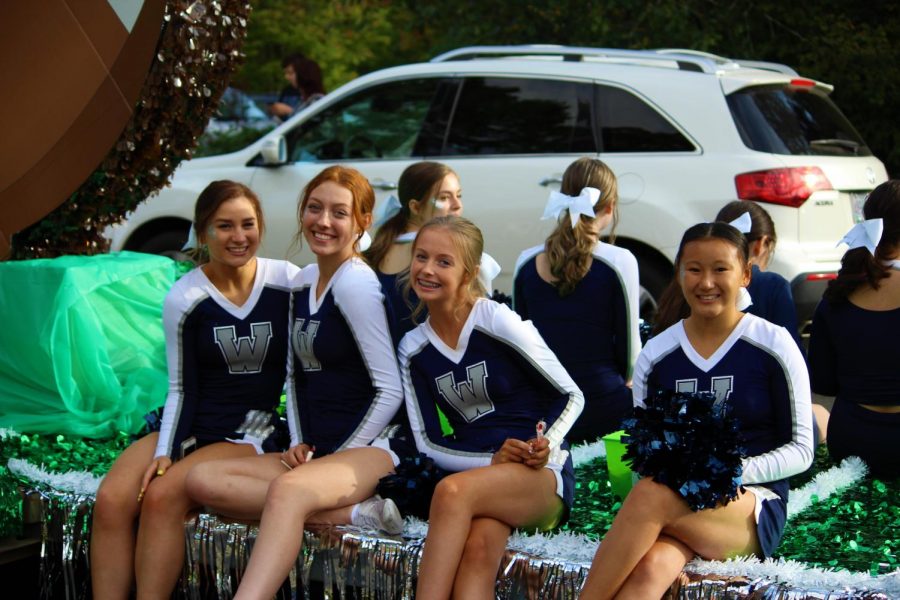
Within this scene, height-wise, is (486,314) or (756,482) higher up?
(486,314)

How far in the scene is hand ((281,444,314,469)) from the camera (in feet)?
14.6

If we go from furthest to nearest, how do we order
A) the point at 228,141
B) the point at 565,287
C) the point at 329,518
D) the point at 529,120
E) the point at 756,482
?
the point at 228,141, the point at 529,120, the point at 565,287, the point at 329,518, the point at 756,482

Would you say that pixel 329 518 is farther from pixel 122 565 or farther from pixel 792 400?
pixel 792 400

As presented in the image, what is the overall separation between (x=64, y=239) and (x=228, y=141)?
4786 mm

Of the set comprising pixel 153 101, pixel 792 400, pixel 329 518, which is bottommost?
pixel 329 518

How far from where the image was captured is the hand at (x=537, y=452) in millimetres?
4035

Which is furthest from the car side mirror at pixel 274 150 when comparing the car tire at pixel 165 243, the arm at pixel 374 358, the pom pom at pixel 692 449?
the pom pom at pixel 692 449

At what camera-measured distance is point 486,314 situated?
431 centimetres

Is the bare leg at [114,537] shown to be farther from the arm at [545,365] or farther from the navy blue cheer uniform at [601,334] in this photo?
the navy blue cheer uniform at [601,334]

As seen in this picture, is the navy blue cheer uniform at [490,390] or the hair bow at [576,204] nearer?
the navy blue cheer uniform at [490,390]

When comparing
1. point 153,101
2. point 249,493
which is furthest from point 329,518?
point 153,101

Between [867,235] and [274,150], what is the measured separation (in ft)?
16.2

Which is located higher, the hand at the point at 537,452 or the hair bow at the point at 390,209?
the hair bow at the point at 390,209

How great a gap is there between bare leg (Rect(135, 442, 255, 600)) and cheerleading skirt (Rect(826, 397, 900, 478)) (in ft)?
Answer: 7.96
